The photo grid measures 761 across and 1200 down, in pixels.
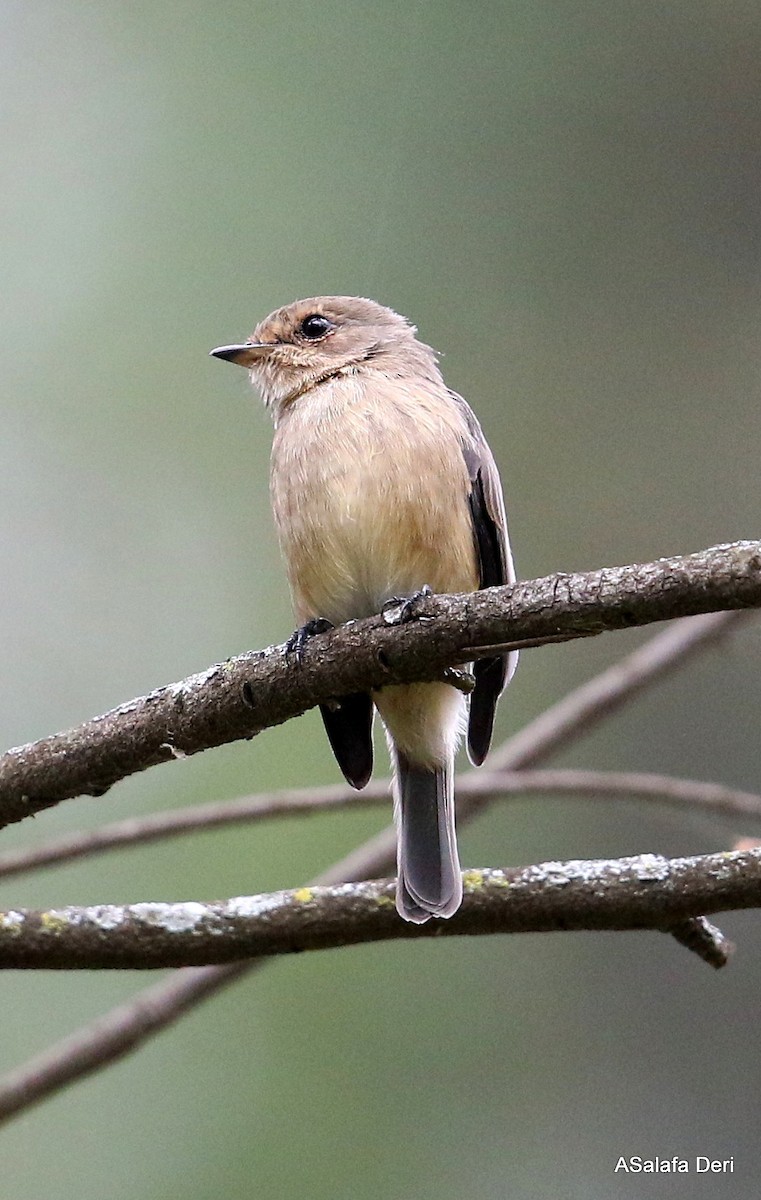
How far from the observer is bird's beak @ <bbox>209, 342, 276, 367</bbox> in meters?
4.45

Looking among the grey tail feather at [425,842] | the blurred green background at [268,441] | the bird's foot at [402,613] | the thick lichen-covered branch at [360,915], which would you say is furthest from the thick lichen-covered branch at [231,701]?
the blurred green background at [268,441]

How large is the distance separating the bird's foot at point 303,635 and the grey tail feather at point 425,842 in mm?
569

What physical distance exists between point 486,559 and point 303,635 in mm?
851

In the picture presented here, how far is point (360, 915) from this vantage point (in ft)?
9.66

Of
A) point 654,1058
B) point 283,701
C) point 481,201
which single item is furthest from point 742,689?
point 283,701

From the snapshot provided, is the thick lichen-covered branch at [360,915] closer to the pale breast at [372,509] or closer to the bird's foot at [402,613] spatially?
the bird's foot at [402,613]

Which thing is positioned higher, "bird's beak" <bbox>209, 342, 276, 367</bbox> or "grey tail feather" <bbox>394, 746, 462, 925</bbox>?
"bird's beak" <bbox>209, 342, 276, 367</bbox>

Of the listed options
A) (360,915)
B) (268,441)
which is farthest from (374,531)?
(268,441)

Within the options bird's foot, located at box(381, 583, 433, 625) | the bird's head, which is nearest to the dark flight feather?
the bird's head

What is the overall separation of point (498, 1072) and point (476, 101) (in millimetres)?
Answer: 4873

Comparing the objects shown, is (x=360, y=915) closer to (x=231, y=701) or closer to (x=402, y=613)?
(x=231, y=701)

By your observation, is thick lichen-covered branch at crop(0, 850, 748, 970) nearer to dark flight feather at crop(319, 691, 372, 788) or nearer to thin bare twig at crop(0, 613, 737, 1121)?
thin bare twig at crop(0, 613, 737, 1121)

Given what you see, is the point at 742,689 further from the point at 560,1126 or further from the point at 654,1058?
the point at 560,1126

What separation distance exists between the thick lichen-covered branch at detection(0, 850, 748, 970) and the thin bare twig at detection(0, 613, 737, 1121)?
0.50m
